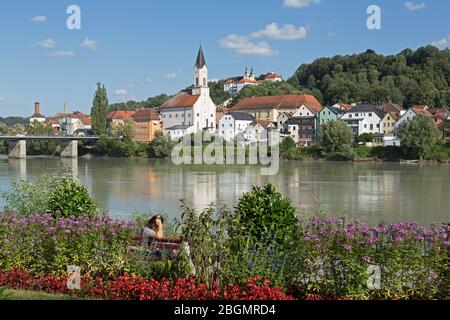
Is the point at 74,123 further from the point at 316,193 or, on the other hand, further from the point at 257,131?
the point at 316,193

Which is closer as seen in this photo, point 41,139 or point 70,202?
point 70,202

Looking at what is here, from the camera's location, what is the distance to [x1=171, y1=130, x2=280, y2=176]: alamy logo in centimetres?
5928

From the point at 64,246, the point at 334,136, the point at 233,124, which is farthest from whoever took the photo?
the point at 233,124

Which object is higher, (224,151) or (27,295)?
(224,151)

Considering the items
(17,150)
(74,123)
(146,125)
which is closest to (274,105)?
(146,125)

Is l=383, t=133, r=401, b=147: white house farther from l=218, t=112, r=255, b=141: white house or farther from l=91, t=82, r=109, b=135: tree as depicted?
l=91, t=82, r=109, b=135: tree

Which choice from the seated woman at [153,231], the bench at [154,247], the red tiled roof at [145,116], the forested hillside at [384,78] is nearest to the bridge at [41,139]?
the red tiled roof at [145,116]

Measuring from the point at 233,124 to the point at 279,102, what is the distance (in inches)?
612

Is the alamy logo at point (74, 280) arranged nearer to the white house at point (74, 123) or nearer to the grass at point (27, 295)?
the grass at point (27, 295)

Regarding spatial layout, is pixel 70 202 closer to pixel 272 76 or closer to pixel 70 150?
pixel 70 150

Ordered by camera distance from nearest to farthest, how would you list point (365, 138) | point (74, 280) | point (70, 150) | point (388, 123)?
1. point (74, 280)
2. point (365, 138)
3. point (388, 123)
4. point (70, 150)

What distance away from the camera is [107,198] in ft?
81.7

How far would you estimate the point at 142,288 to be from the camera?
561 centimetres

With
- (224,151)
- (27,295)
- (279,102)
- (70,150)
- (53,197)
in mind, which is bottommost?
(27,295)
